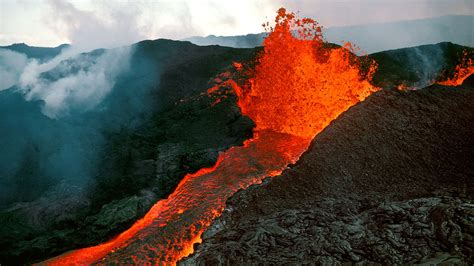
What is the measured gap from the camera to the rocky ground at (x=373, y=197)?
5.64 m

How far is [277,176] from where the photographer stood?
31.6 feet

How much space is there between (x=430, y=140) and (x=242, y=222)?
22.5ft

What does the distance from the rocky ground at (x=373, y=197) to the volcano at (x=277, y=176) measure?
0.04 metres

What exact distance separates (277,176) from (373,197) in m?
2.78

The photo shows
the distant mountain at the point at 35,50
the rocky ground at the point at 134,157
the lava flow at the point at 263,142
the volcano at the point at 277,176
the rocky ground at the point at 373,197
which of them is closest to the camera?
the rocky ground at the point at 373,197

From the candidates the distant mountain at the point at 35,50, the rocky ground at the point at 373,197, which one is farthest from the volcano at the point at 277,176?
the distant mountain at the point at 35,50

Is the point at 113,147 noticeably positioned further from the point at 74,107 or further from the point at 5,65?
the point at 5,65

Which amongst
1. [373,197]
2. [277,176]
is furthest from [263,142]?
[373,197]

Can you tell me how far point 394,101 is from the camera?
11758 mm

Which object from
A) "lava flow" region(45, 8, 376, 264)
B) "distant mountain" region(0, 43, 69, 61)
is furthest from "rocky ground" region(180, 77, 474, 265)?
"distant mountain" region(0, 43, 69, 61)

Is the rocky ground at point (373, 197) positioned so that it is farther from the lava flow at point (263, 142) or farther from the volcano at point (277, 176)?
the lava flow at point (263, 142)

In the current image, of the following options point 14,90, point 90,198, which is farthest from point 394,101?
point 14,90

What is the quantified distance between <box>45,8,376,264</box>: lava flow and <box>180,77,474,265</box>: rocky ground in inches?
76.9

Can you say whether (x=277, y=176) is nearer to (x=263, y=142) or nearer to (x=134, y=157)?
(x=263, y=142)
